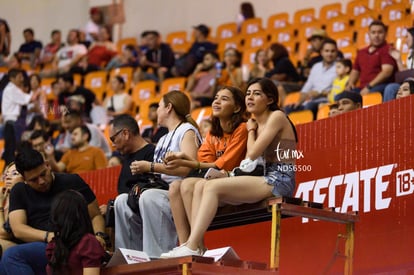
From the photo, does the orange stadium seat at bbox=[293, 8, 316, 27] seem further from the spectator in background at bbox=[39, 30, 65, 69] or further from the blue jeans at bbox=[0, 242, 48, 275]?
the blue jeans at bbox=[0, 242, 48, 275]

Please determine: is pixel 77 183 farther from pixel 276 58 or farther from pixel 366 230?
pixel 276 58

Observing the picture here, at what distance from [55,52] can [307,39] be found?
464cm

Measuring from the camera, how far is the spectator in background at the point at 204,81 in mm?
12625

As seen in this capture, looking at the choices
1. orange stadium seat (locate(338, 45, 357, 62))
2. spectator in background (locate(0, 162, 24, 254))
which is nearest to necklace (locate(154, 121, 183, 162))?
spectator in background (locate(0, 162, 24, 254))

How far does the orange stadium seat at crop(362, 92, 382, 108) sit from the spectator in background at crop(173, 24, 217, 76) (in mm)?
4943

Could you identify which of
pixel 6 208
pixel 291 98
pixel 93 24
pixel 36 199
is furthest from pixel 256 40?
pixel 36 199

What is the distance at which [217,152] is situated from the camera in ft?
23.0

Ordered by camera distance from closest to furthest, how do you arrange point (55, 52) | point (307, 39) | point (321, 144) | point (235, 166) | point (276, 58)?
point (235, 166) < point (321, 144) < point (276, 58) < point (307, 39) < point (55, 52)

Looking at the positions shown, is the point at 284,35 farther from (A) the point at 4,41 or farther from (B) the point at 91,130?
(A) the point at 4,41

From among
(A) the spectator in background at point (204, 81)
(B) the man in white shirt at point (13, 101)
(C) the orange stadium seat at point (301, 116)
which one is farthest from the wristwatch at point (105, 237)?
(B) the man in white shirt at point (13, 101)

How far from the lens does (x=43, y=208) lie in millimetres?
7355

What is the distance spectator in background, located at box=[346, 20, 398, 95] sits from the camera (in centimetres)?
1020

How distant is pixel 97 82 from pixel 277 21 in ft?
8.63

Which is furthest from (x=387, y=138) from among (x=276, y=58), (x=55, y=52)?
(x=55, y=52)
